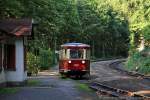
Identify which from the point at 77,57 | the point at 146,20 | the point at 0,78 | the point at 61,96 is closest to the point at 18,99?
the point at 61,96

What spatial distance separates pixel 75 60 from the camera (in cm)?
4025

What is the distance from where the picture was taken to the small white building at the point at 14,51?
91.1 feet

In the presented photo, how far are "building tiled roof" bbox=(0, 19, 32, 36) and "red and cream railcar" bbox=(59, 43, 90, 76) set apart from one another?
1143cm

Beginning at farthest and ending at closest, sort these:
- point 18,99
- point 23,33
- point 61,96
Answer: point 23,33
point 61,96
point 18,99

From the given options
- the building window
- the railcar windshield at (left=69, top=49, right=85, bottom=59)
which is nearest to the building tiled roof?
the building window

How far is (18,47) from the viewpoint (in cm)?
2833

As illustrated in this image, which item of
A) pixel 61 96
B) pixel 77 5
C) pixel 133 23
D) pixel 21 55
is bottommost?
pixel 61 96

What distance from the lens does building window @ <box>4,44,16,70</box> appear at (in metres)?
28.4

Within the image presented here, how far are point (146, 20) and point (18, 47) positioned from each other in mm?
31506

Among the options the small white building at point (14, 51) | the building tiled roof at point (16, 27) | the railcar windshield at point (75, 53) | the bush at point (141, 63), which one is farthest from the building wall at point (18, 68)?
the bush at point (141, 63)

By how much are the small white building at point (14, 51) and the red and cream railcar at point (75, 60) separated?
454 inches

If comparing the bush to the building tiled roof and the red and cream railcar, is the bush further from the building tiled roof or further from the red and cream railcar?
the building tiled roof

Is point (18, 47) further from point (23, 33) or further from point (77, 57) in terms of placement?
point (77, 57)

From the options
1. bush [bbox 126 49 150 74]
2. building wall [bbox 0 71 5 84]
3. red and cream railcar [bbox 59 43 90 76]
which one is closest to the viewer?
building wall [bbox 0 71 5 84]
